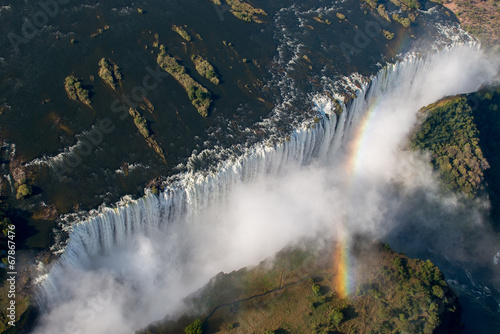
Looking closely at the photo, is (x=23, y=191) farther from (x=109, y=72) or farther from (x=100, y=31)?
(x=100, y=31)

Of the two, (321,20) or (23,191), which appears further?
(321,20)

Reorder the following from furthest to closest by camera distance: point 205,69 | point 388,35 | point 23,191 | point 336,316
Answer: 1. point 388,35
2. point 205,69
3. point 336,316
4. point 23,191

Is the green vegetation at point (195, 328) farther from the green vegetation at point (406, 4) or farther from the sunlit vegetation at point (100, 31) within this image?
the green vegetation at point (406, 4)

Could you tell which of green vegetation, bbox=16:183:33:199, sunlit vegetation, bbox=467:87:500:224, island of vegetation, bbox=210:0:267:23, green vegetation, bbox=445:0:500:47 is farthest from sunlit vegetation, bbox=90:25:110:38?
green vegetation, bbox=445:0:500:47

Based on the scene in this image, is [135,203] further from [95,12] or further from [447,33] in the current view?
[447,33]

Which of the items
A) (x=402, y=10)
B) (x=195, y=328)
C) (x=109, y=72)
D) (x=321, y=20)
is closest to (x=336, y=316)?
(x=195, y=328)

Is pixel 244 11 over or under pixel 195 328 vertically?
over

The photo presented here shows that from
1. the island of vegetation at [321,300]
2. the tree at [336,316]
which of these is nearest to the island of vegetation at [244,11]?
the island of vegetation at [321,300]
